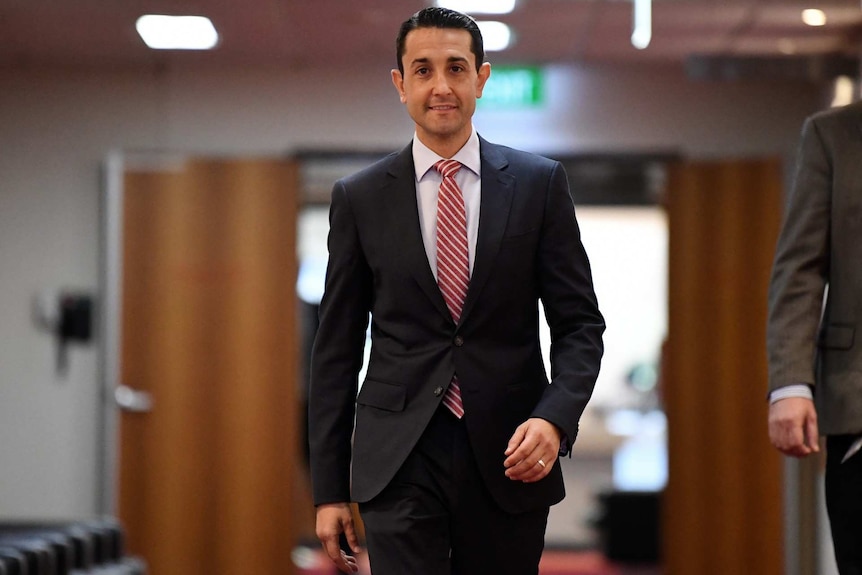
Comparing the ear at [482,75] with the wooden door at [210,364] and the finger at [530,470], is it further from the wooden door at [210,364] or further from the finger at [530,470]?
the wooden door at [210,364]

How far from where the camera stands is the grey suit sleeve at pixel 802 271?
1922 mm

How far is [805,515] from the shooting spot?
18.3 feet

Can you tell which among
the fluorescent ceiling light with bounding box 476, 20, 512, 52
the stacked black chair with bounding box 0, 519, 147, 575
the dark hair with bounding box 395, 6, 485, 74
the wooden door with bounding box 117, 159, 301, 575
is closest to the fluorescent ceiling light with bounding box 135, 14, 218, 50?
the wooden door with bounding box 117, 159, 301, 575

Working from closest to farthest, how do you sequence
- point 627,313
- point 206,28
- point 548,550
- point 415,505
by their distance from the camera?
point 415,505 < point 206,28 < point 548,550 < point 627,313

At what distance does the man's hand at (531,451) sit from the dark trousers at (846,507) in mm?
466

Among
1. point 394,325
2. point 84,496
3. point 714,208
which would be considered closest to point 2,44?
point 84,496

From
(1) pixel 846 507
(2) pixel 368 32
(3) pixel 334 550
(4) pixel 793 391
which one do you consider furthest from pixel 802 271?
(2) pixel 368 32

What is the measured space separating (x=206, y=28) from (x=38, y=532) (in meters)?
2.31

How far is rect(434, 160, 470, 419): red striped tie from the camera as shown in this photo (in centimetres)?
187

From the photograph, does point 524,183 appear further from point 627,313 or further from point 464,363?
point 627,313

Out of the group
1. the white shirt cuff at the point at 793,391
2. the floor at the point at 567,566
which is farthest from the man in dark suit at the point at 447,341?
the floor at the point at 567,566

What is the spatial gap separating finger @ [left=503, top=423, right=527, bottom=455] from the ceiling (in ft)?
11.7

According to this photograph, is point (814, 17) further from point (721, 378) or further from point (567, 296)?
point (567, 296)

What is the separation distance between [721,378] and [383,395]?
184 inches
